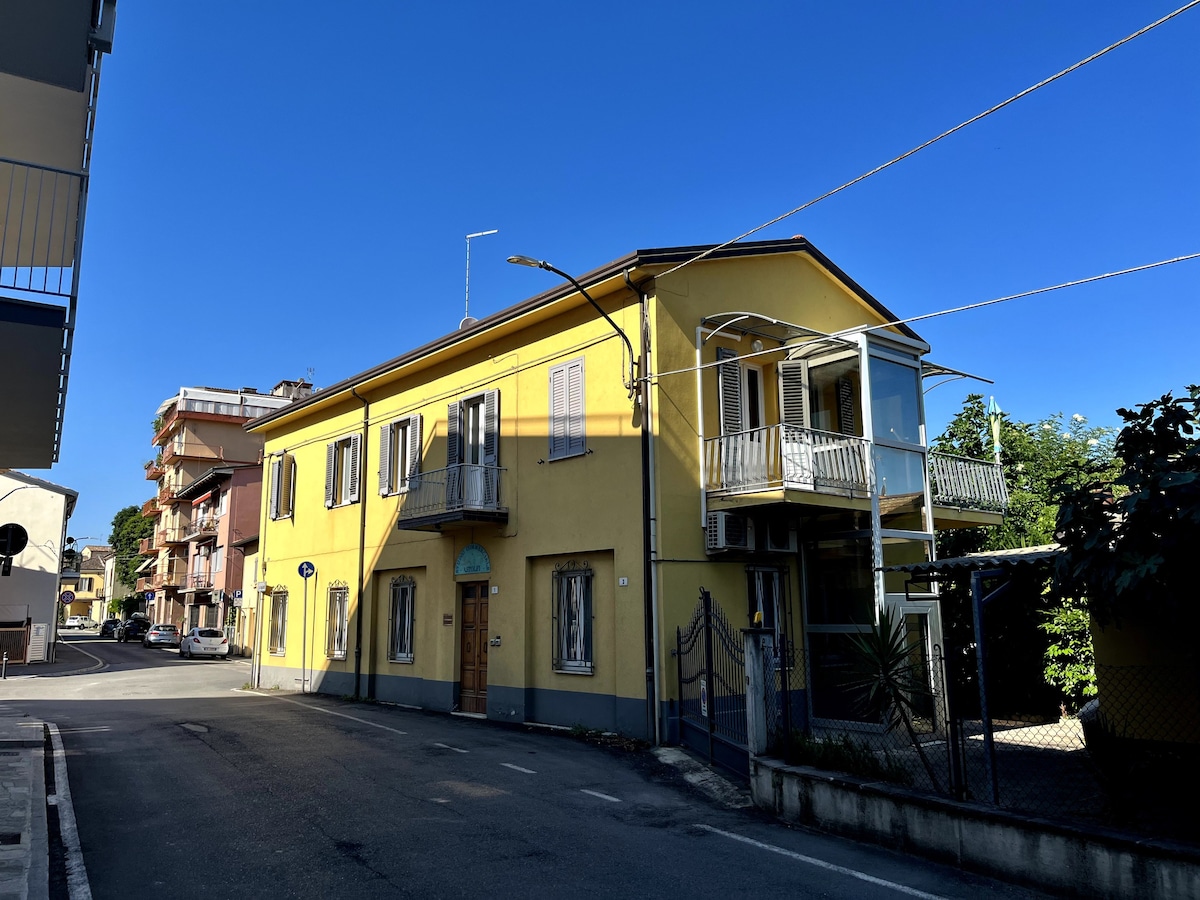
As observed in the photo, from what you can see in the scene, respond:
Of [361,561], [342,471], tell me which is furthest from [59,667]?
[361,561]

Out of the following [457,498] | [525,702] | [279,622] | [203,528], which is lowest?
[525,702]

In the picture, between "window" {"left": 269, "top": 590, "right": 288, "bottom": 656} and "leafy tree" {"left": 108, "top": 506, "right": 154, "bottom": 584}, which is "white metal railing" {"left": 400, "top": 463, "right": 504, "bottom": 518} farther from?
"leafy tree" {"left": 108, "top": 506, "right": 154, "bottom": 584}

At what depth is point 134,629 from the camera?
56812mm

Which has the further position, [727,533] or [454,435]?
[454,435]

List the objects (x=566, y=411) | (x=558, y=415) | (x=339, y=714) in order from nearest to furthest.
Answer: (x=566, y=411) → (x=558, y=415) → (x=339, y=714)

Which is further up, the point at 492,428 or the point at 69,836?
the point at 492,428

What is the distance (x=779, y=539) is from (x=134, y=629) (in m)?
53.9

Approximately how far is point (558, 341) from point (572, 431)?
5.52ft

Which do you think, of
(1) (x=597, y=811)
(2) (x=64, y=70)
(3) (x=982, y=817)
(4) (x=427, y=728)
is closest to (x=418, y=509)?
(4) (x=427, y=728)

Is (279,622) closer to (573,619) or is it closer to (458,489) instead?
(458,489)

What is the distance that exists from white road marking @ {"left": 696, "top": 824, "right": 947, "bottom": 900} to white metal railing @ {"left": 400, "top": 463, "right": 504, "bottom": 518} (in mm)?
8781

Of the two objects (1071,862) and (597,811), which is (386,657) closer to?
(597,811)

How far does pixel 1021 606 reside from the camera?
1538 cm

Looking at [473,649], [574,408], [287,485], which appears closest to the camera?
[574,408]
